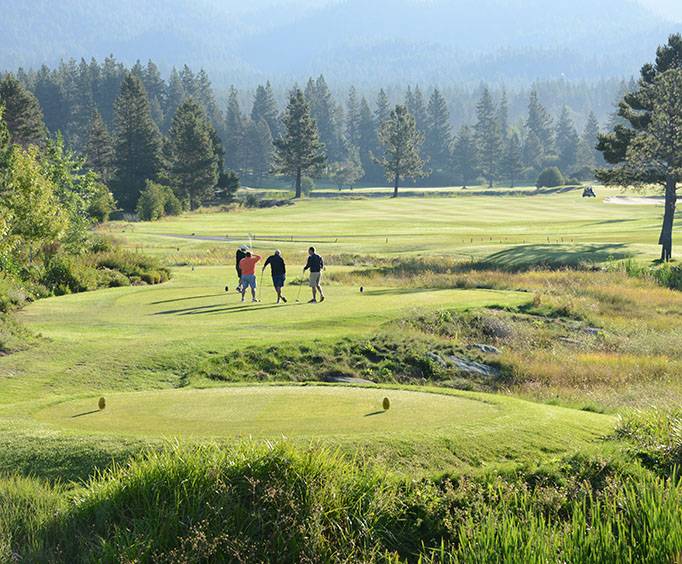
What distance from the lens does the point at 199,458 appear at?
9164 millimetres

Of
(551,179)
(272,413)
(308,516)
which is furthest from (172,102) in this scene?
(308,516)

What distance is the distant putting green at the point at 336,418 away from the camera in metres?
12.0

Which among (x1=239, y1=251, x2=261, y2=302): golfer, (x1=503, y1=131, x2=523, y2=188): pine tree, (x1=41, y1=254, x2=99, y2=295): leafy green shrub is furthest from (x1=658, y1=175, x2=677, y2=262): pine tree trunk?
(x1=503, y1=131, x2=523, y2=188): pine tree

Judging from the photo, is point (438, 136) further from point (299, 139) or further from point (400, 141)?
point (299, 139)

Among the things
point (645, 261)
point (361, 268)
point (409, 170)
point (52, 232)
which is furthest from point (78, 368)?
point (409, 170)

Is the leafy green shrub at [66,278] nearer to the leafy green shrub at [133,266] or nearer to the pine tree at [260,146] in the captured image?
the leafy green shrub at [133,266]

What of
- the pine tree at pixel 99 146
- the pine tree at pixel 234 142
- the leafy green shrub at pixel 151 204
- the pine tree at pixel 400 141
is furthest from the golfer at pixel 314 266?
the pine tree at pixel 234 142

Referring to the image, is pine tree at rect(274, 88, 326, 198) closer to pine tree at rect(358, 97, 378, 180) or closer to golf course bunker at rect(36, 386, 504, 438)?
pine tree at rect(358, 97, 378, 180)

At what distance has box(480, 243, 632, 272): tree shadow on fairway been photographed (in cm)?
4694

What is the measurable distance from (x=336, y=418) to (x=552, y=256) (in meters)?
38.5

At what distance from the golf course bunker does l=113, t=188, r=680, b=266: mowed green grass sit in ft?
113

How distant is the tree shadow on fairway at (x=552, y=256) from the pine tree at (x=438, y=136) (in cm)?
13980

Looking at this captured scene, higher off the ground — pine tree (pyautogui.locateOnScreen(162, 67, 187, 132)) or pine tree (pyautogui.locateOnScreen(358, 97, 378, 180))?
pine tree (pyautogui.locateOnScreen(162, 67, 187, 132))

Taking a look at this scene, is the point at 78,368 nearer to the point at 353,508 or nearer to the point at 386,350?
the point at 386,350
